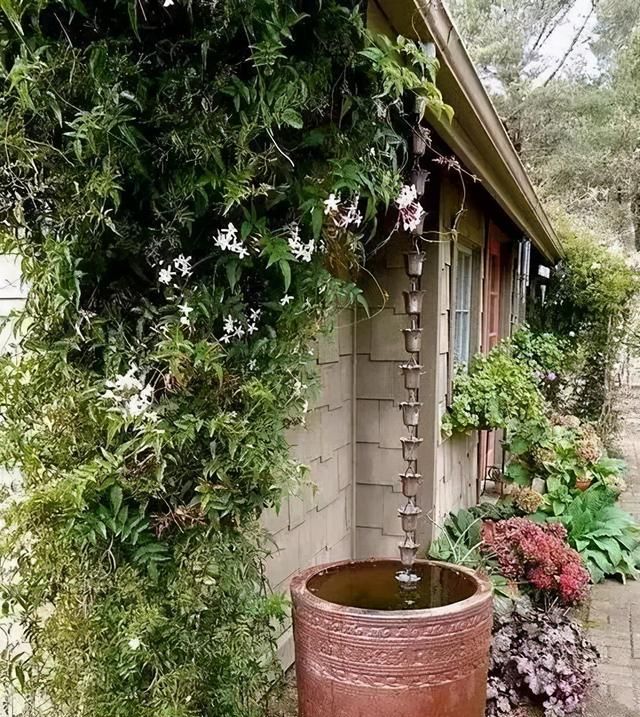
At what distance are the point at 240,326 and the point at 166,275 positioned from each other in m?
0.23

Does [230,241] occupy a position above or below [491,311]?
above

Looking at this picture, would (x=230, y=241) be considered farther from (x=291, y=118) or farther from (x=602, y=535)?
(x=602, y=535)

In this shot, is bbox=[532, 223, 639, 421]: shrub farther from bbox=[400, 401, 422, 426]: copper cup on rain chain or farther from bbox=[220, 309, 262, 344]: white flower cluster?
bbox=[220, 309, 262, 344]: white flower cluster

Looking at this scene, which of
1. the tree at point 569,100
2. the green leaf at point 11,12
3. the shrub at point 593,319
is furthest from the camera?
the tree at point 569,100

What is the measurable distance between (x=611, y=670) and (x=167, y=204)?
2780 mm

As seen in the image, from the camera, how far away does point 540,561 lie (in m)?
3.55

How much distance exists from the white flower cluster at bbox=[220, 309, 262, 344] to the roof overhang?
0.88 meters

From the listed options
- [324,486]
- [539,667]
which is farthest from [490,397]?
[539,667]

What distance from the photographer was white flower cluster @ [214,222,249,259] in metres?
1.74

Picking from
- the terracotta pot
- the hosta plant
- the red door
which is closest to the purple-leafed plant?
the terracotta pot

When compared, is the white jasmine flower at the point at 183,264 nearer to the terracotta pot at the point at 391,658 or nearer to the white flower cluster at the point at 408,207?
the white flower cluster at the point at 408,207

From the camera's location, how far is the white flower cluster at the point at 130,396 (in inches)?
67.5

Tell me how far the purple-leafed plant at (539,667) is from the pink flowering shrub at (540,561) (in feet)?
1.15

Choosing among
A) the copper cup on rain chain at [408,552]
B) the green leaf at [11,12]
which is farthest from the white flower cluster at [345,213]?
the copper cup on rain chain at [408,552]
